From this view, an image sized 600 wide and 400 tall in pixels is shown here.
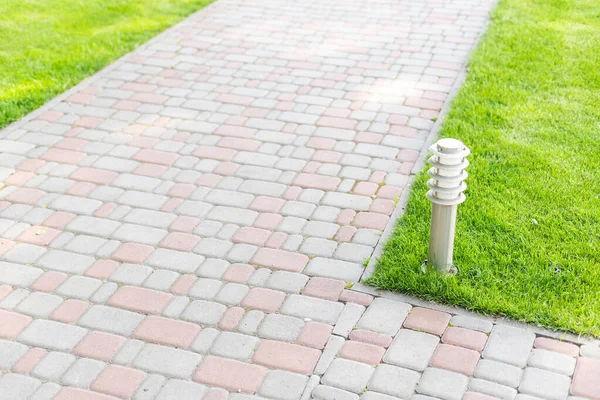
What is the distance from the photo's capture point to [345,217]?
5.02 metres

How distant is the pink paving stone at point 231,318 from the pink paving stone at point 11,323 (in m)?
1.09

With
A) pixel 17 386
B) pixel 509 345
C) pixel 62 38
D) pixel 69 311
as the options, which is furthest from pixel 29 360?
pixel 62 38

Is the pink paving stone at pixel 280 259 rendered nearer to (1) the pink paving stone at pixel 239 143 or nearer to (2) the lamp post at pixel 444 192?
(2) the lamp post at pixel 444 192

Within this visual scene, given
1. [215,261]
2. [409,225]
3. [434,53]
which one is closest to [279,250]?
[215,261]

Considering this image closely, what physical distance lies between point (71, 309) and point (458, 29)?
5.95 metres

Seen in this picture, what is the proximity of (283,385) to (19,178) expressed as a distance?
3075mm

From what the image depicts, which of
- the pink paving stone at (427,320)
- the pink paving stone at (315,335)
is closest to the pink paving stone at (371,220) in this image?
the pink paving stone at (427,320)

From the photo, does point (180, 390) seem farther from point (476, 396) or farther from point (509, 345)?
point (509, 345)

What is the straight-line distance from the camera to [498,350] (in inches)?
149

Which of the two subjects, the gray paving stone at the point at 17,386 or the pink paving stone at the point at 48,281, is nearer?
the gray paving stone at the point at 17,386

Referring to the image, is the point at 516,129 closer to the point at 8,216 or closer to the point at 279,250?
the point at 279,250

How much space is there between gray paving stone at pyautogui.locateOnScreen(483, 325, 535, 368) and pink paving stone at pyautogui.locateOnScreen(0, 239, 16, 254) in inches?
120

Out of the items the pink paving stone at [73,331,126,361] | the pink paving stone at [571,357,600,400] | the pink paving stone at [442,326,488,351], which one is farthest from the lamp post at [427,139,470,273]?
the pink paving stone at [73,331,126,361]

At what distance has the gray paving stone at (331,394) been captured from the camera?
354 cm
